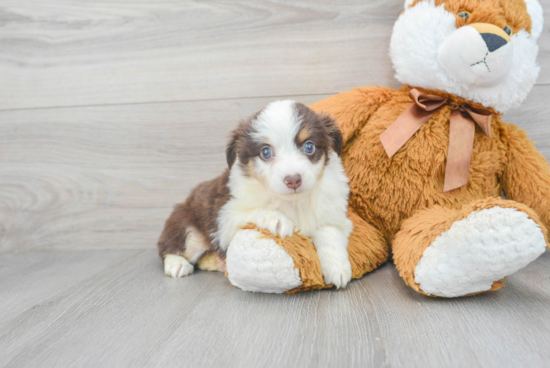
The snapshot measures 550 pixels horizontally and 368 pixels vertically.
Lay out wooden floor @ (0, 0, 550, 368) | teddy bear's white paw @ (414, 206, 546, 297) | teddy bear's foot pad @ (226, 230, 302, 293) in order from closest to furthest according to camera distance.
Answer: teddy bear's white paw @ (414, 206, 546, 297)
teddy bear's foot pad @ (226, 230, 302, 293)
wooden floor @ (0, 0, 550, 368)

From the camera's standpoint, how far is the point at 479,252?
1106 millimetres

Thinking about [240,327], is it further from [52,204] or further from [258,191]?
[52,204]

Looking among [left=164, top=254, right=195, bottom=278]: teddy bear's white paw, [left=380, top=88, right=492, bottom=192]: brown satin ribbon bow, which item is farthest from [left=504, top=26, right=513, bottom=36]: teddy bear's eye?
[left=164, top=254, right=195, bottom=278]: teddy bear's white paw

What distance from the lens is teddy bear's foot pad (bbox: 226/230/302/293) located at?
1.24 m

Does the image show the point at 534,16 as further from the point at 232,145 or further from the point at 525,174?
the point at 232,145

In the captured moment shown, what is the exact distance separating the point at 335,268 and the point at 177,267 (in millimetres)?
693

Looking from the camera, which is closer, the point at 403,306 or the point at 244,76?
the point at 403,306

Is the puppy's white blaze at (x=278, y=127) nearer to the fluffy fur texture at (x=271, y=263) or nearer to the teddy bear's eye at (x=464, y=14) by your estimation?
the fluffy fur texture at (x=271, y=263)

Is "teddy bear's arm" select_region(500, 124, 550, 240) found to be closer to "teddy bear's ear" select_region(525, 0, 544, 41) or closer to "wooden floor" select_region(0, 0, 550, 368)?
"wooden floor" select_region(0, 0, 550, 368)

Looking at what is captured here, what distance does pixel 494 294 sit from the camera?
1239mm

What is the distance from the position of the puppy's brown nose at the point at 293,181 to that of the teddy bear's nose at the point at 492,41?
2.57ft

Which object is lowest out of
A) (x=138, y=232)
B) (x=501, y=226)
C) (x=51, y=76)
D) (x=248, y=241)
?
(x=138, y=232)

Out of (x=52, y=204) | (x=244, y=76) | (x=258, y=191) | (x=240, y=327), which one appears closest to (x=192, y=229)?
(x=258, y=191)

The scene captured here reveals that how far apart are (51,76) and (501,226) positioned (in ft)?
7.04
